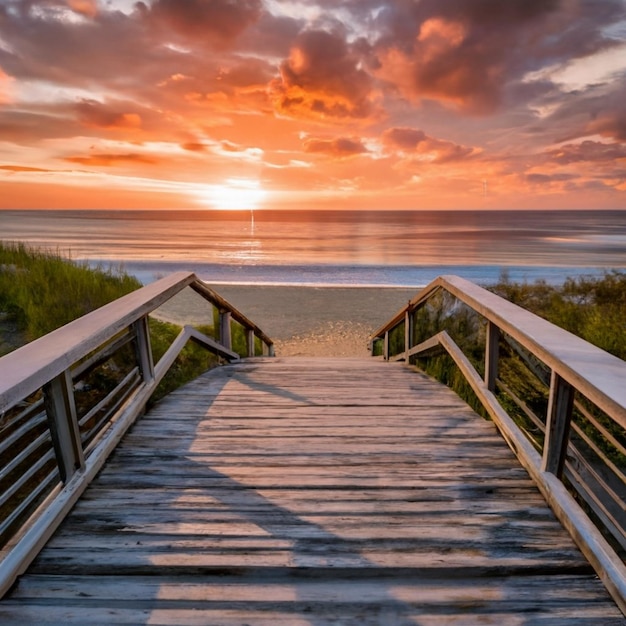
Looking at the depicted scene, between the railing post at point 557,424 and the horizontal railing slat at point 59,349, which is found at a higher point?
the horizontal railing slat at point 59,349

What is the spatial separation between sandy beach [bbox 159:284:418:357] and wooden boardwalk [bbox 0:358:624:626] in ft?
24.2

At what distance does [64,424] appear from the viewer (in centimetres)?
221

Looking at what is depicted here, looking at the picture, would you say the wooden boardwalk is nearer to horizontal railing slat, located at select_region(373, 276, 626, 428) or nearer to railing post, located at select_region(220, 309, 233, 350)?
horizontal railing slat, located at select_region(373, 276, 626, 428)

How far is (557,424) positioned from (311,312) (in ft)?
39.1

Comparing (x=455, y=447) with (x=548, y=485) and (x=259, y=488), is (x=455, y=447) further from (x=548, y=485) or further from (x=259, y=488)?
(x=259, y=488)

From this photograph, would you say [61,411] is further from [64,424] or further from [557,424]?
[557,424]

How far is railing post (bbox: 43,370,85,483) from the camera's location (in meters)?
2.10

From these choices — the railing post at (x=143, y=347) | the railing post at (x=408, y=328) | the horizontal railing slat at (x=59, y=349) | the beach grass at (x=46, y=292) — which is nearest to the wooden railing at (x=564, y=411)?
the railing post at (x=408, y=328)

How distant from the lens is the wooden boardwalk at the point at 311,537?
1.67 m

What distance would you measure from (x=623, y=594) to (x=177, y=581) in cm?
162

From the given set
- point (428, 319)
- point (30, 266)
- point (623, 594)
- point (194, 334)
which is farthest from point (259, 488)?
point (30, 266)

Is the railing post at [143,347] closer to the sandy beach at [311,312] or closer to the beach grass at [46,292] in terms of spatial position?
the beach grass at [46,292]

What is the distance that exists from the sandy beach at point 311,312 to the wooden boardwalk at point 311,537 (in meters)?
7.38

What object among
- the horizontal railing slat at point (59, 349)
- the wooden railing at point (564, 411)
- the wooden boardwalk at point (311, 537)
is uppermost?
the horizontal railing slat at point (59, 349)
